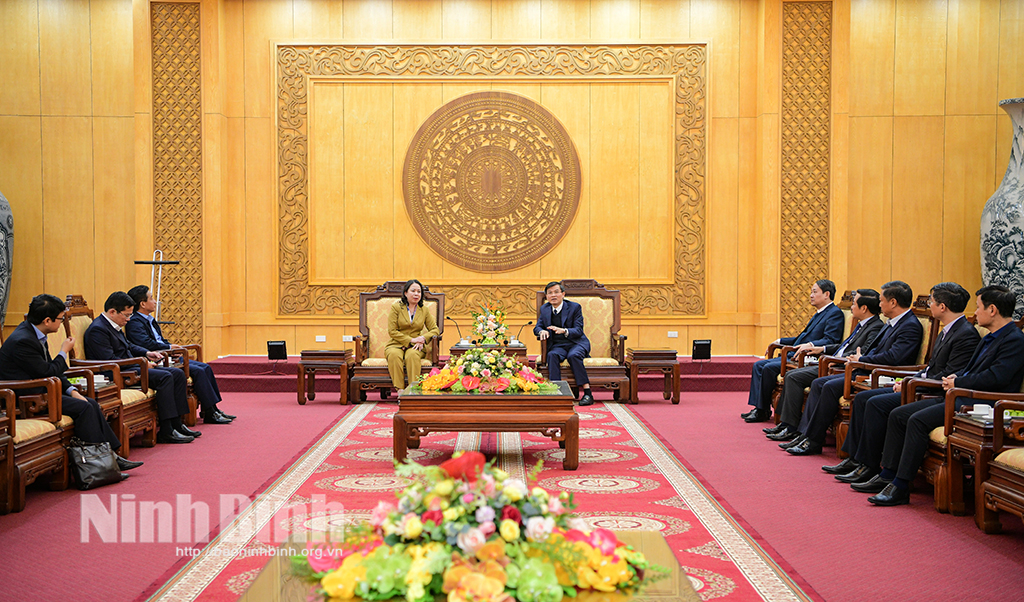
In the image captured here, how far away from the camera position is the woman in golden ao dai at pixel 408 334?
708 centimetres

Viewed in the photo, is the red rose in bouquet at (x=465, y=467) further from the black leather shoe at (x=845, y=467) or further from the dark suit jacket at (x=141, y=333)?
the dark suit jacket at (x=141, y=333)

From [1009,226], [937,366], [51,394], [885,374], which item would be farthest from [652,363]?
[51,394]

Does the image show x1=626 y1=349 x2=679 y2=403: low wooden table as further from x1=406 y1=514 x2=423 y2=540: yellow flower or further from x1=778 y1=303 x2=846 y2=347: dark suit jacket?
x1=406 y1=514 x2=423 y2=540: yellow flower

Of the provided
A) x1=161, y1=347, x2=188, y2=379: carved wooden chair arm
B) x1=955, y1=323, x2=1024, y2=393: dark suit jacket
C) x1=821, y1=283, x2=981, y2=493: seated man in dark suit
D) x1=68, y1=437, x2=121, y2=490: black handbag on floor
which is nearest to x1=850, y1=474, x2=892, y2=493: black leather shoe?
x1=821, y1=283, x2=981, y2=493: seated man in dark suit

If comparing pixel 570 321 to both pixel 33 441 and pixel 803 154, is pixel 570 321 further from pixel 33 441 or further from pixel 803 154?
pixel 33 441

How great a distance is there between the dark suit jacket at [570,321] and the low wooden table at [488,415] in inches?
102

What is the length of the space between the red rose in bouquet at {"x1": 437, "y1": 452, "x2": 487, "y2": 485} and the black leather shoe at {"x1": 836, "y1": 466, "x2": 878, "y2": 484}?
10.2ft

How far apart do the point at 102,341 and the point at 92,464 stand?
135 centimetres

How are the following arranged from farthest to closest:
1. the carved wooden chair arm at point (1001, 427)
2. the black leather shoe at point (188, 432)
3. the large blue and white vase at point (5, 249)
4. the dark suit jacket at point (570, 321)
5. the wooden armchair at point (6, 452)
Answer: the large blue and white vase at point (5, 249), the dark suit jacket at point (570, 321), the black leather shoe at point (188, 432), the wooden armchair at point (6, 452), the carved wooden chair arm at point (1001, 427)

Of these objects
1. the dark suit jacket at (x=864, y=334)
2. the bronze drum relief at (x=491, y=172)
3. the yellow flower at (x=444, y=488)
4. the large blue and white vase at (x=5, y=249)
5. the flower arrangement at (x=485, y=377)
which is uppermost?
the bronze drum relief at (x=491, y=172)

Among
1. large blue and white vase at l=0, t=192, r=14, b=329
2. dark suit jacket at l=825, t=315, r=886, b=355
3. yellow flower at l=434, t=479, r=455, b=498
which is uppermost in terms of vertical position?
large blue and white vase at l=0, t=192, r=14, b=329

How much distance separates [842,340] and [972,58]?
4653 millimetres


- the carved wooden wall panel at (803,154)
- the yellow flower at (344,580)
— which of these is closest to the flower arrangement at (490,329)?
the carved wooden wall panel at (803,154)

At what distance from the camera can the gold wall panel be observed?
8523mm
